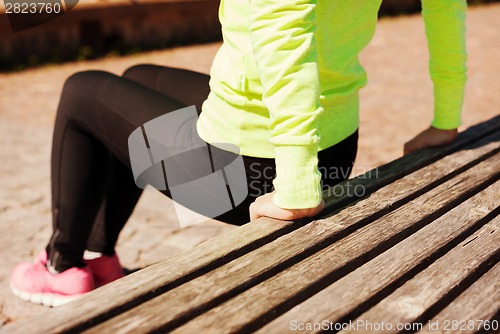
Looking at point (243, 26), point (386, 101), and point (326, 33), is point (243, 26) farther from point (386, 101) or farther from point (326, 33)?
point (386, 101)

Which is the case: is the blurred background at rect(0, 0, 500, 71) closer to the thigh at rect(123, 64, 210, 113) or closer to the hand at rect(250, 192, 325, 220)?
the thigh at rect(123, 64, 210, 113)

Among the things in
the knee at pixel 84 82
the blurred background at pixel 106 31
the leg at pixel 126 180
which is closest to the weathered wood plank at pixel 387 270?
the leg at pixel 126 180

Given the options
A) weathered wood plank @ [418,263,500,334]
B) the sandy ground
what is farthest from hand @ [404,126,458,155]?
the sandy ground

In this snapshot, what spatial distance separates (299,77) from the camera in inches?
58.2

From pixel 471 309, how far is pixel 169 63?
623 centimetres

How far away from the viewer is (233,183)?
1917 millimetres

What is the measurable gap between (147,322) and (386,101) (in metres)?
4.82

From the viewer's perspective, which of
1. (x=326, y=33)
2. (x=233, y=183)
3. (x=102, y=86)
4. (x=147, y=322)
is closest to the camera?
(x=147, y=322)

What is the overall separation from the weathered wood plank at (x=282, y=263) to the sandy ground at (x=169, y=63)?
1471 millimetres

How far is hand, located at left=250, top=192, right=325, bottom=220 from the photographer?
5.09ft

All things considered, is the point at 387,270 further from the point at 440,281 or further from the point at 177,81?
the point at 177,81

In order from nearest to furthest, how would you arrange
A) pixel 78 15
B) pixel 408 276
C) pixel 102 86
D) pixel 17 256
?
pixel 408 276
pixel 102 86
pixel 17 256
pixel 78 15

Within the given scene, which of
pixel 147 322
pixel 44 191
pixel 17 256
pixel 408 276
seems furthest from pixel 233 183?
pixel 44 191

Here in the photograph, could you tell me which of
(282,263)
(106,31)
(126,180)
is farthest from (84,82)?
(106,31)
